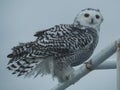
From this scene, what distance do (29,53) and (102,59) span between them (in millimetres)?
2563

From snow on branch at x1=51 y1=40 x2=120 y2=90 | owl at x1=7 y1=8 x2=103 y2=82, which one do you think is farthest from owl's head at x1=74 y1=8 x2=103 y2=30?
snow on branch at x1=51 y1=40 x2=120 y2=90

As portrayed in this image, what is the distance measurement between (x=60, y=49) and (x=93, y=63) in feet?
8.59

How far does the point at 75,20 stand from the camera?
7055 mm

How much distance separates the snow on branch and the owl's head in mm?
2406

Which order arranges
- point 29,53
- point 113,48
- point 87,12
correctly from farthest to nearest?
point 87,12 < point 29,53 < point 113,48

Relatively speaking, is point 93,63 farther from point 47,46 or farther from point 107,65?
point 47,46

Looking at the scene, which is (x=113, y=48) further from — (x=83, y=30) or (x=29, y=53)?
(x=83, y=30)

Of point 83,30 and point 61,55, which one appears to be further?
point 83,30

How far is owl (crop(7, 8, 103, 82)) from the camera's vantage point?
557cm

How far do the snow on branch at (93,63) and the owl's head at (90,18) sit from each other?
2406 mm

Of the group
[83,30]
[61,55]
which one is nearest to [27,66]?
[61,55]

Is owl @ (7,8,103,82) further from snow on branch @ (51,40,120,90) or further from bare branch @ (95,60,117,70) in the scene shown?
bare branch @ (95,60,117,70)

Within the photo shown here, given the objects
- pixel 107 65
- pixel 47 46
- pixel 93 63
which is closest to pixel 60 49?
pixel 47 46

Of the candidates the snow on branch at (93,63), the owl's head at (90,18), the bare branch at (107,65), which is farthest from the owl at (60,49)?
the bare branch at (107,65)
